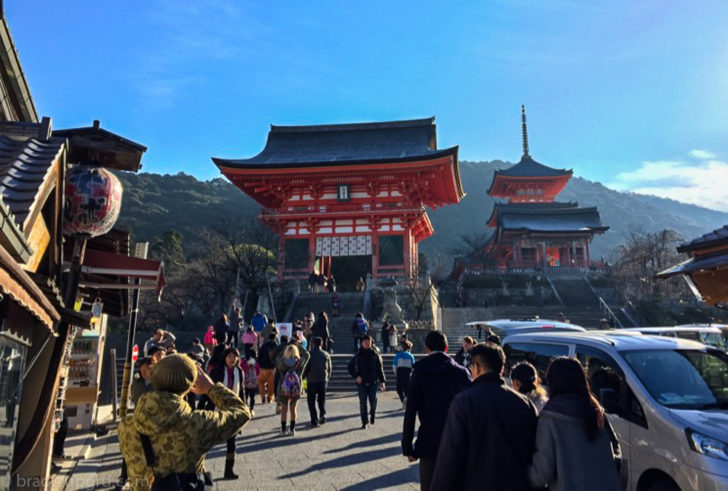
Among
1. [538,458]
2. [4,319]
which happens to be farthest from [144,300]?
[538,458]

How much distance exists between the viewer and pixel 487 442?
8.18 ft

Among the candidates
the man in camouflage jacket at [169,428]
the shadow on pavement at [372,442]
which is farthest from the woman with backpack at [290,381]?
the man in camouflage jacket at [169,428]

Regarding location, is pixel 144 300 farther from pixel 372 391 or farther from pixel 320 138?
pixel 372 391

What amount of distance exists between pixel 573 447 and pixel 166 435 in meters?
2.26

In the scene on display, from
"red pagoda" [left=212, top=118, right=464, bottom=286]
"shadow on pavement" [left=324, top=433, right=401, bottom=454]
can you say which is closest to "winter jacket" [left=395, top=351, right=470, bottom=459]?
"shadow on pavement" [left=324, top=433, right=401, bottom=454]

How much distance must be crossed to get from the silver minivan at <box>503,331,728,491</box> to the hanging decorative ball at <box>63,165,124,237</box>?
16.2ft

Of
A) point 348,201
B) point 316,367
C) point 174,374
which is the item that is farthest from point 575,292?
point 174,374

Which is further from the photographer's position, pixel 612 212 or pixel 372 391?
pixel 612 212

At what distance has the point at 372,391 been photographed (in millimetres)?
8219

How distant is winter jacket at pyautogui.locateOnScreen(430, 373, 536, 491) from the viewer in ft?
8.10

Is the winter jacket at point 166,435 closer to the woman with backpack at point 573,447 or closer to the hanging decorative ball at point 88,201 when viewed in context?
the woman with backpack at point 573,447

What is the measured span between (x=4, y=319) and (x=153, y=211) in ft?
202

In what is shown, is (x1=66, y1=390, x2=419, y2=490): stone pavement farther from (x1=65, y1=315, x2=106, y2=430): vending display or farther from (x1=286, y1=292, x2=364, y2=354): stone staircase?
(x1=286, y1=292, x2=364, y2=354): stone staircase

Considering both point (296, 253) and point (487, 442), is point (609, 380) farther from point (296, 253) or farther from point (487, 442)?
point (296, 253)
